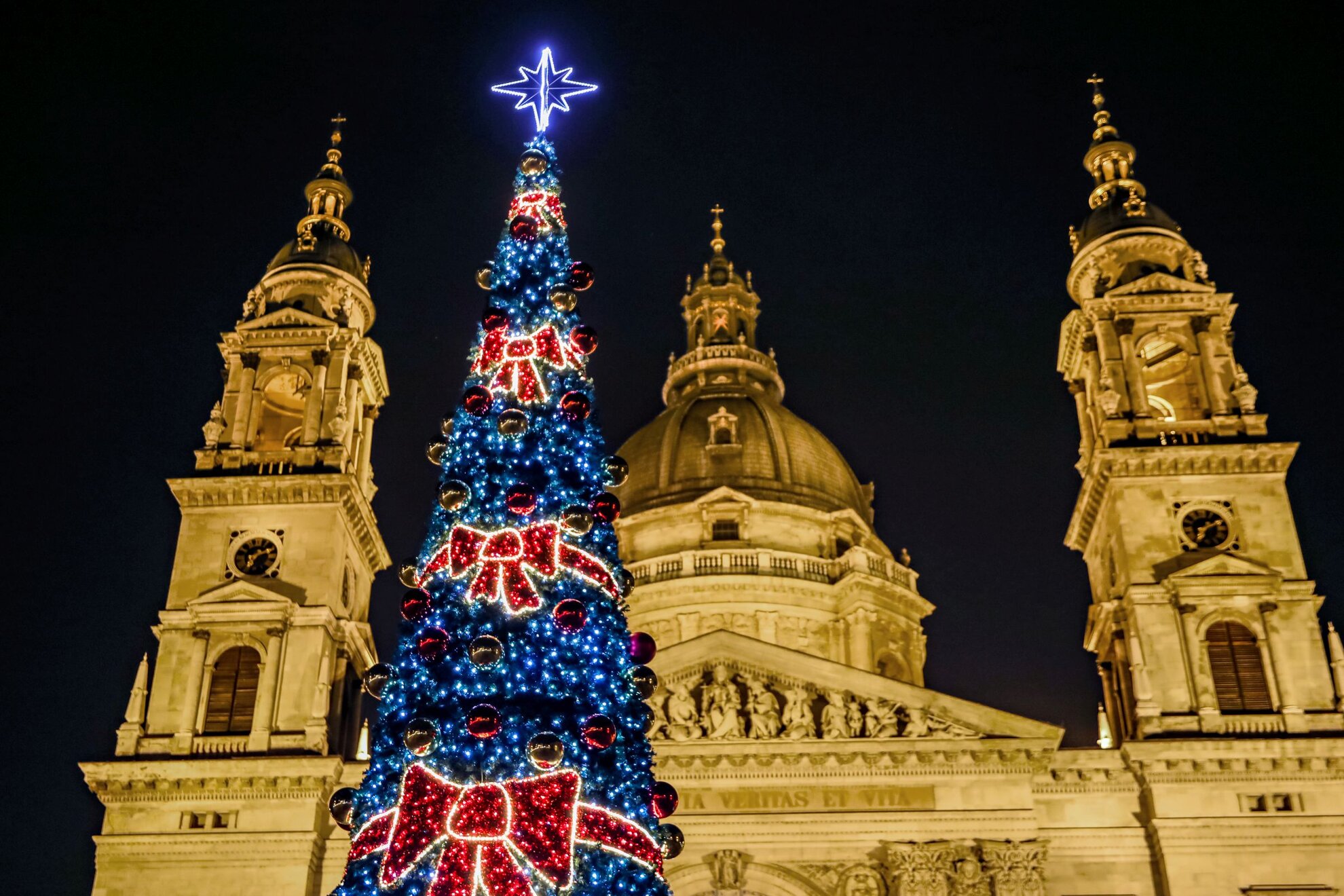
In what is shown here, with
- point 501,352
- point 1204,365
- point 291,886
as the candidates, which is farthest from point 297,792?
point 1204,365

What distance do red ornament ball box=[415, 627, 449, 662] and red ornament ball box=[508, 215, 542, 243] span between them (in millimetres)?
5043

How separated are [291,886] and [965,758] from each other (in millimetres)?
13303

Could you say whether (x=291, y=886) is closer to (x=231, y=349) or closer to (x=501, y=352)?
(x=231, y=349)

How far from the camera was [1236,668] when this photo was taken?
31.7 meters

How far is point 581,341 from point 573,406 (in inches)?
40.3

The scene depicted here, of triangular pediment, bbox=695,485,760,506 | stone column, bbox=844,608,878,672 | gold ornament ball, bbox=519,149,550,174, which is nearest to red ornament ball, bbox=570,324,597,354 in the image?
gold ornament ball, bbox=519,149,550,174

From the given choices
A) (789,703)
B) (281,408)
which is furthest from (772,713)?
(281,408)

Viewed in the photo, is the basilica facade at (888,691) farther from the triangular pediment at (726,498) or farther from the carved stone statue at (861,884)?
the triangular pediment at (726,498)

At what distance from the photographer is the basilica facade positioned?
97.7ft

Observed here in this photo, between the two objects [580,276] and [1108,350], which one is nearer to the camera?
[580,276]

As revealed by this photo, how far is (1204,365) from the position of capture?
3522 centimetres

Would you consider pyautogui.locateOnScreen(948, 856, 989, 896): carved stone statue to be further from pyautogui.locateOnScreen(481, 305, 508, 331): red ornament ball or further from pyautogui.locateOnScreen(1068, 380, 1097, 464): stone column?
pyautogui.locateOnScreen(481, 305, 508, 331): red ornament ball

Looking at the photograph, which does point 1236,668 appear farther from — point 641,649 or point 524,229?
point 524,229

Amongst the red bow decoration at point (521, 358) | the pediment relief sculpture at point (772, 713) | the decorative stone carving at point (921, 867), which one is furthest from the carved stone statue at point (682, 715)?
the red bow decoration at point (521, 358)
